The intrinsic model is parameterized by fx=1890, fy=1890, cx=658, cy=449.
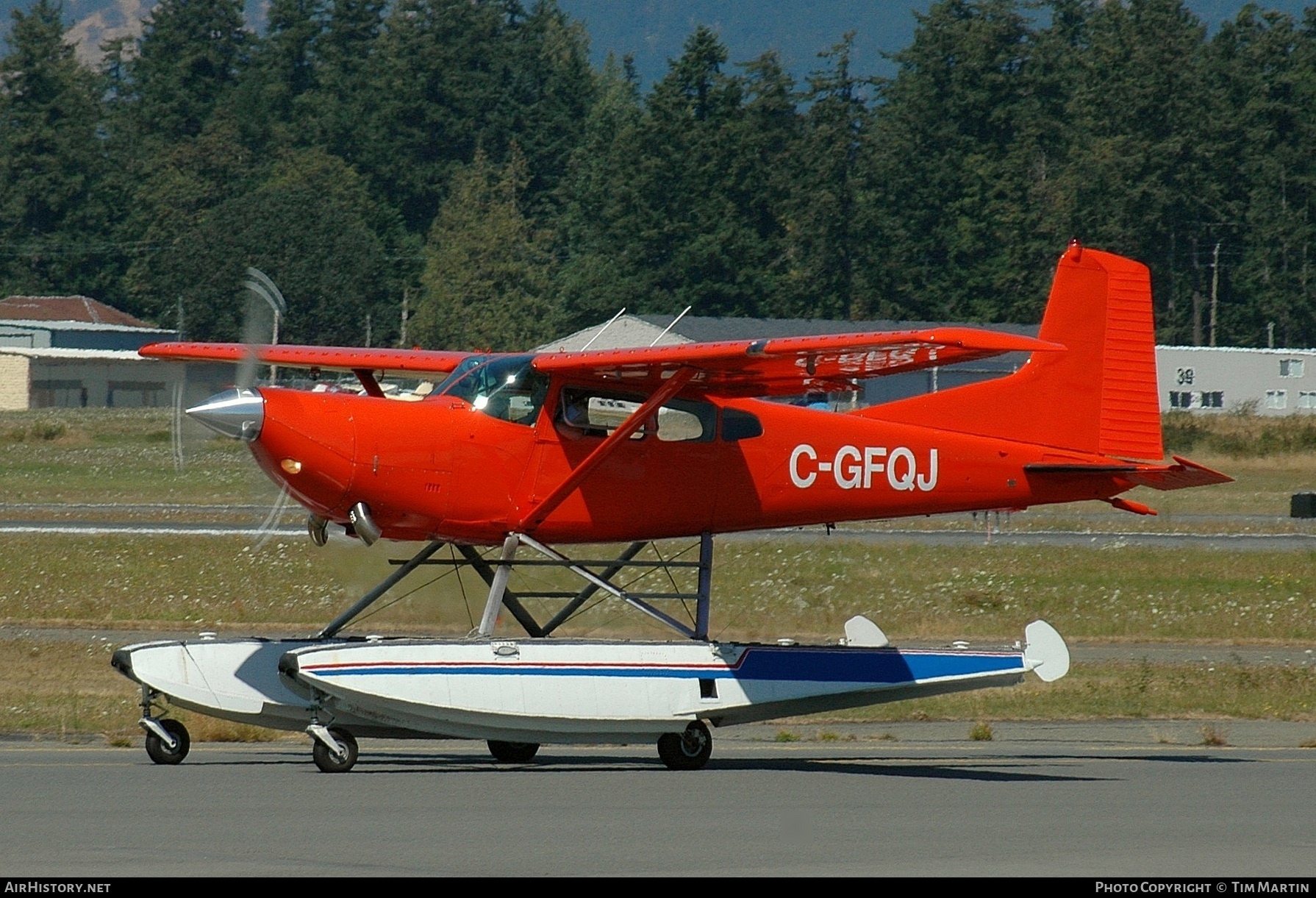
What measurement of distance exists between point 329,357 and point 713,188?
82.4m

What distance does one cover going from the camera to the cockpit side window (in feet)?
46.1

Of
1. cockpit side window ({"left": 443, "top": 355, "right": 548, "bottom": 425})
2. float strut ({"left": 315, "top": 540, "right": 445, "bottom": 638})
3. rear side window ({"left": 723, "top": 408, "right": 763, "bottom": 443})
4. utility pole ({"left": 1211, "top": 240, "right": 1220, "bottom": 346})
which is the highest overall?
utility pole ({"left": 1211, "top": 240, "right": 1220, "bottom": 346})

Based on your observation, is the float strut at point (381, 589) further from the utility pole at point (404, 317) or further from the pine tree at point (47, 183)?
the pine tree at point (47, 183)

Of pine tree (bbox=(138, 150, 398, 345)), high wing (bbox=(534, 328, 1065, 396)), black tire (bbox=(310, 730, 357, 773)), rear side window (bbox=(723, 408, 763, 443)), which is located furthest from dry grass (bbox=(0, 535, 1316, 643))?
pine tree (bbox=(138, 150, 398, 345))

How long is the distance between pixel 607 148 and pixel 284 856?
102144 mm

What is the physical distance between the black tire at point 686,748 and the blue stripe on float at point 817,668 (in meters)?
0.40

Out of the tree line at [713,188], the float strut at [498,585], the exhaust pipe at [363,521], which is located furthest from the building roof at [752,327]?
the exhaust pipe at [363,521]

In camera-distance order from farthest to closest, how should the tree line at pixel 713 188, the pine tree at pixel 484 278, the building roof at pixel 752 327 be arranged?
the pine tree at pixel 484 278, the tree line at pixel 713 188, the building roof at pixel 752 327

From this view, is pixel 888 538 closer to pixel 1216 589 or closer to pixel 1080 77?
pixel 1216 589

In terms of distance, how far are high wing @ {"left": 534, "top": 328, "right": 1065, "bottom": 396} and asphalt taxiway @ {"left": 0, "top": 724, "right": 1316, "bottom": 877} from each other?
9.41ft

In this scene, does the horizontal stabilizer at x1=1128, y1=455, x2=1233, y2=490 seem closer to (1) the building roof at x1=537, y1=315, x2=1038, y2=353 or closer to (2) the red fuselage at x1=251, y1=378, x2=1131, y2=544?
(2) the red fuselage at x1=251, y1=378, x2=1131, y2=544

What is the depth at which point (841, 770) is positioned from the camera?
13.2m

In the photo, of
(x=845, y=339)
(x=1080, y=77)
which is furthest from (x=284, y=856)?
(x=1080, y=77)

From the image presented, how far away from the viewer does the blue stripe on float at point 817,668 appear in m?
13.2
